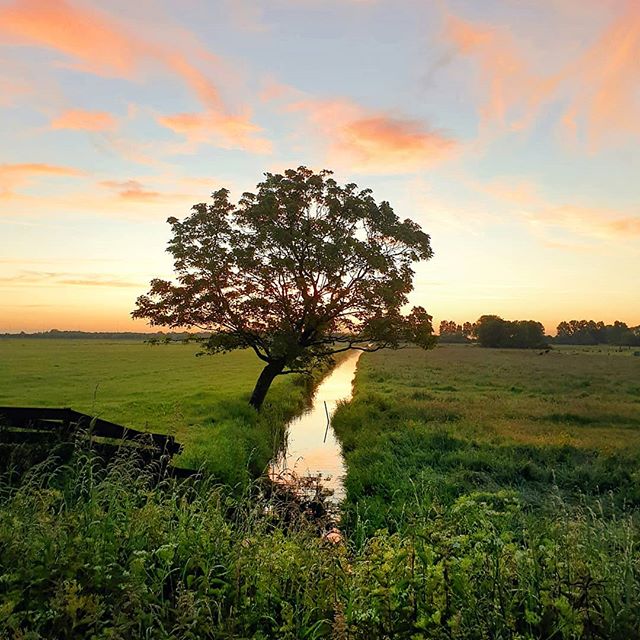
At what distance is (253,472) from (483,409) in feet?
44.7

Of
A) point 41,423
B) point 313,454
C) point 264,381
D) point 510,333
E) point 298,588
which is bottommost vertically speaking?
point 313,454

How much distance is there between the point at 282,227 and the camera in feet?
80.2

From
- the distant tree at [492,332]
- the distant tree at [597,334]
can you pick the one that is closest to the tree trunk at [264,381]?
the distant tree at [492,332]

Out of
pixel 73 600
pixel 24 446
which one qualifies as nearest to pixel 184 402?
pixel 24 446

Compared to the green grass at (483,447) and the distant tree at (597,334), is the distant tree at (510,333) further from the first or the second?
the green grass at (483,447)

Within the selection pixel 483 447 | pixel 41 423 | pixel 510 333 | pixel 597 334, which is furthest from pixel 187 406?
pixel 597 334

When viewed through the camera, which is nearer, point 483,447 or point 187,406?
point 483,447

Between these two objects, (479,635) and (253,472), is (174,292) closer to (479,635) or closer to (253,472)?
(253,472)

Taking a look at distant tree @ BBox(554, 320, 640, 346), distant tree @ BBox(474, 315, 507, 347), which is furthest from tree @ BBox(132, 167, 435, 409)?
distant tree @ BBox(554, 320, 640, 346)

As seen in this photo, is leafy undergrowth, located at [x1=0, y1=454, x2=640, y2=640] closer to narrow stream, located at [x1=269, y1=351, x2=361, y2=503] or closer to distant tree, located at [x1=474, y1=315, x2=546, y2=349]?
narrow stream, located at [x1=269, y1=351, x2=361, y2=503]

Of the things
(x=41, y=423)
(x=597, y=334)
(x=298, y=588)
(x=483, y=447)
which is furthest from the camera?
(x=597, y=334)

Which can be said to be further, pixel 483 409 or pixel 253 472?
pixel 483 409

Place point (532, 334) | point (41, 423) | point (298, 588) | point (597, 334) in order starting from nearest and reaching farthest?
point (298, 588)
point (41, 423)
point (532, 334)
point (597, 334)

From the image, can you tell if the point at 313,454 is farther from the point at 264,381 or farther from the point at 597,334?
the point at 597,334
